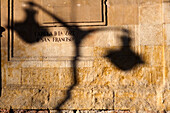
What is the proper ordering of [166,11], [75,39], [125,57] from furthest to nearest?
[75,39] → [125,57] → [166,11]

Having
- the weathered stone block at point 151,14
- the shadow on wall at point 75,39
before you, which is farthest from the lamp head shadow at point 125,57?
the weathered stone block at point 151,14

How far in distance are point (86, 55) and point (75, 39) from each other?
48 centimetres

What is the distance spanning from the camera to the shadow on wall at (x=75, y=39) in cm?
438

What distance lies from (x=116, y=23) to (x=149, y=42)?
91 centimetres

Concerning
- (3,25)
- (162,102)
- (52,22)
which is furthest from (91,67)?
(3,25)

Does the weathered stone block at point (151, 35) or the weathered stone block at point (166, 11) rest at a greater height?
the weathered stone block at point (166, 11)

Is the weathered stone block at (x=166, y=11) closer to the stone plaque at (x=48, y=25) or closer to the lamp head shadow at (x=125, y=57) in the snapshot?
the lamp head shadow at (x=125, y=57)

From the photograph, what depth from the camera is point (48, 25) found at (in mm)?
4527

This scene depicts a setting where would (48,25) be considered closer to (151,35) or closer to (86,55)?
(86,55)

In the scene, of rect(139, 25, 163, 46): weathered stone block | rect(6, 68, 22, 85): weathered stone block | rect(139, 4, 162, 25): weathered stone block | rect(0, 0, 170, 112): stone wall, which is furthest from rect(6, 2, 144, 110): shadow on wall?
rect(6, 68, 22, 85): weathered stone block

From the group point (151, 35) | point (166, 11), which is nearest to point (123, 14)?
point (151, 35)

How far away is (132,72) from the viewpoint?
4.37 meters

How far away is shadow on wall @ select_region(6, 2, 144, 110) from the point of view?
438 cm

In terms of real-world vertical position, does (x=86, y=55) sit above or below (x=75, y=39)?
below
